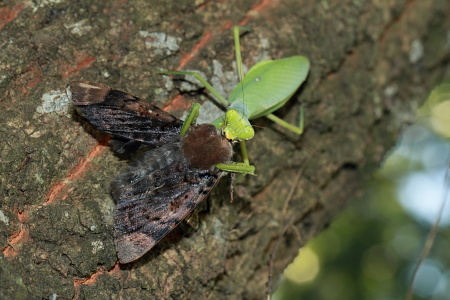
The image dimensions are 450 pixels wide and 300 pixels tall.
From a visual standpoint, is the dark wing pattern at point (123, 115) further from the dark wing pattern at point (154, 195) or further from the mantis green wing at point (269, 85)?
the mantis green wing at point (269, 85)

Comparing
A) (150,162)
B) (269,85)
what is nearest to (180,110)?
(150,162)

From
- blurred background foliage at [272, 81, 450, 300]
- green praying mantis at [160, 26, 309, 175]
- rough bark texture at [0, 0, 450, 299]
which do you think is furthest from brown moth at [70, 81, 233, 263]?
blurred background foliage at [272, 81, 450, 300]

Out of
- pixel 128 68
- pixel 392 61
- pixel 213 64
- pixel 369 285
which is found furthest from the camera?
pixel 369 285

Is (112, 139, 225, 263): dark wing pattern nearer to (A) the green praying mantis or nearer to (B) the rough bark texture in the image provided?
(B) the rough bark texture

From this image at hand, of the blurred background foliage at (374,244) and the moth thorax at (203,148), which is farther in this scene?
the blurred background foliage at (374,244)

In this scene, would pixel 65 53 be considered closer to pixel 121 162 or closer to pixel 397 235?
pixel 121 162

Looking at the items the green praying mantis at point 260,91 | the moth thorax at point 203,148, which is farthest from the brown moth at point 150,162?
the green praying mantis at point 260,91

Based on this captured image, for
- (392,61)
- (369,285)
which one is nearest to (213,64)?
(392,61)
